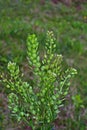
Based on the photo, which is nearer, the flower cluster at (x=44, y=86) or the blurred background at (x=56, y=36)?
the flower cluster at (x=44, y=86)

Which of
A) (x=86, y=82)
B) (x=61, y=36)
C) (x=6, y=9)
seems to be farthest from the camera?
(x=6, y=9)

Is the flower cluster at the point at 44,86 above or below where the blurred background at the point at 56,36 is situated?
above

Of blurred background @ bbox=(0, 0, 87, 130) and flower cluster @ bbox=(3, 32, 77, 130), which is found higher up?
flower cluster @ bbox=(3, 32, 77, 130)

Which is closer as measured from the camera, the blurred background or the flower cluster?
the flower cluster

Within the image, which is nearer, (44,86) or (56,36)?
(44,86)

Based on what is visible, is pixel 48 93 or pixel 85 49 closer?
pixel 48 93

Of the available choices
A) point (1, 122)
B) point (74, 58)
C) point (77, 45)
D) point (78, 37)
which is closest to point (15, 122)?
point (1, 122)

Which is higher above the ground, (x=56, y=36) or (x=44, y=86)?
(x=44, y=86)

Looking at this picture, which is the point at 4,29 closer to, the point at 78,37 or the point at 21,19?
the point at 21,19
